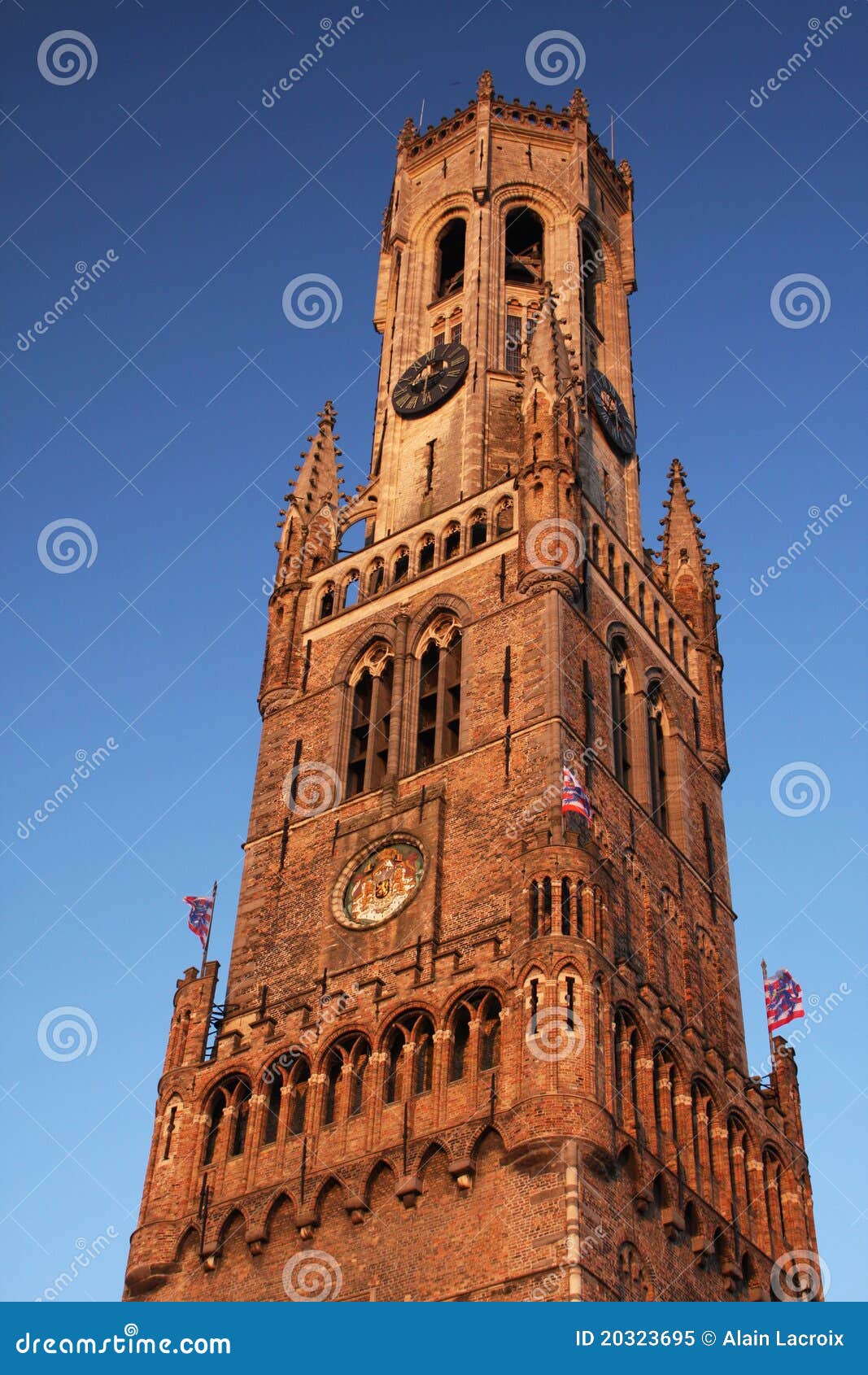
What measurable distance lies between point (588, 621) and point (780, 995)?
38.4 ft

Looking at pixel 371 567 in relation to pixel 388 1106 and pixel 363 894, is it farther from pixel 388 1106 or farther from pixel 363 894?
pixel 388 1106

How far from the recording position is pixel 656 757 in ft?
176

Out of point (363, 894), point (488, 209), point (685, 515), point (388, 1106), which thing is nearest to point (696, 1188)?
point (388, 1106)

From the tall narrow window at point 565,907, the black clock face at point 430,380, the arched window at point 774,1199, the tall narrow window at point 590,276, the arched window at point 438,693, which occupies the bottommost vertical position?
the arched window at point 774,1199

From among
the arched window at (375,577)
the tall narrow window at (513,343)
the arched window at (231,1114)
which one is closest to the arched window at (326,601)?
the arched window at (375,577)

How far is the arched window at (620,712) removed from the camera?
50250mm

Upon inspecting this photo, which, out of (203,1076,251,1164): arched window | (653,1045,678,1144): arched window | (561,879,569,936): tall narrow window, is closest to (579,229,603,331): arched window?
(561,879,569,936): tall narrow window

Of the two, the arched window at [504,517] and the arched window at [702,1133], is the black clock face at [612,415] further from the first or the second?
the arched window at [702,1133]

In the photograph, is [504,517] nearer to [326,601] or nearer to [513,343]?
[326,601]

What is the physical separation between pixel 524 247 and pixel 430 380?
10.6 m

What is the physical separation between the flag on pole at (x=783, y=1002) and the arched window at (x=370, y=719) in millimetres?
12050

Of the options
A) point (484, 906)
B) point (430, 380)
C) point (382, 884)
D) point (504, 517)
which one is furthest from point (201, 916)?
point (430, 380)

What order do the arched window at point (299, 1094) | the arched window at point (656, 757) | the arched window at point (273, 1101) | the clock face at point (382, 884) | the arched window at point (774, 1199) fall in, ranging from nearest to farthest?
the arched window at point (299, 1094) → the arched window at point (273, 1101) → the arched window at point (774, 1199) → the clock face at point (382, 884) → the arched window at point (656, 757)

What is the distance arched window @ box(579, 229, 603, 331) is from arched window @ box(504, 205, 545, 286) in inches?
68.1
